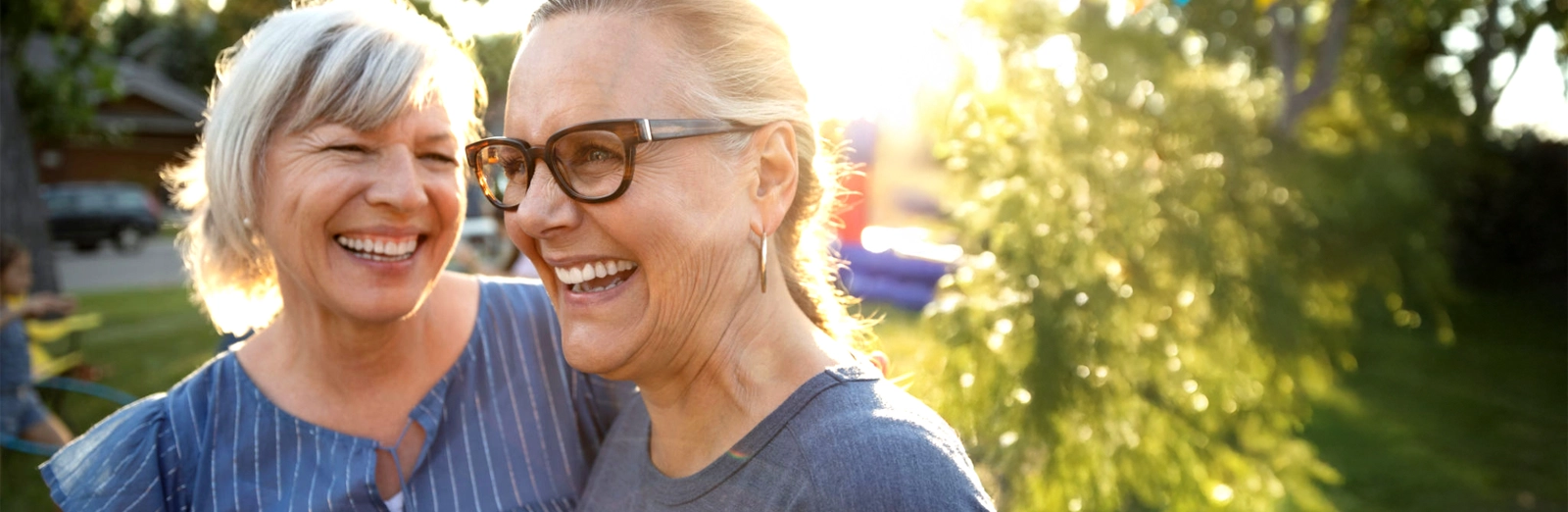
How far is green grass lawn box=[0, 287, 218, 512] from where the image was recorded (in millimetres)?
6746

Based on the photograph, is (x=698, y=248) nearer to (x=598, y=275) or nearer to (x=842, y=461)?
(x=598, y=275)

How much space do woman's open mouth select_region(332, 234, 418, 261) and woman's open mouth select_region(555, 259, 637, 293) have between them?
66cm

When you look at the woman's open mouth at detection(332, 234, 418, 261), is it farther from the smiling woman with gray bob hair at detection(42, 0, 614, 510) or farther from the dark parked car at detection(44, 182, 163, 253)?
the dark parked car at detection(44, 182, 163, 253)

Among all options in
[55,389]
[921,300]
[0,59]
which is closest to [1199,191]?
[55,389]

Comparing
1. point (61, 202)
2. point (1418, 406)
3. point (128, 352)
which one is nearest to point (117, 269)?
point (61, 202)

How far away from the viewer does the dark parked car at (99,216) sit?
25484mm

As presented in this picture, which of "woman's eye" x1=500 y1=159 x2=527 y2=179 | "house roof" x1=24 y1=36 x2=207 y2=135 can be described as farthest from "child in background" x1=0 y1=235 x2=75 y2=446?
"house roof" x1=24 y1=36 x2=207 y2=135

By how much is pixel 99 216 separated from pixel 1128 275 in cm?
2942

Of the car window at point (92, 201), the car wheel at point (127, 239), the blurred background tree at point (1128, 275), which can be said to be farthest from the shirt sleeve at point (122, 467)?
the car wheel at point (127, 239)

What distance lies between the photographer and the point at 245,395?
82.2 inches

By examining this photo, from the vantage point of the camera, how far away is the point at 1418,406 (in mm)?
9867

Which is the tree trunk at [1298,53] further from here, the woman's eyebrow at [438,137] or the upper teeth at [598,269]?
the upper teeth at [598,269]

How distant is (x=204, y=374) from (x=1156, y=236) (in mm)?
2613

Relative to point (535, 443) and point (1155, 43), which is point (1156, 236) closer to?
point (1155, 43)
